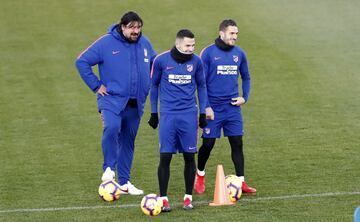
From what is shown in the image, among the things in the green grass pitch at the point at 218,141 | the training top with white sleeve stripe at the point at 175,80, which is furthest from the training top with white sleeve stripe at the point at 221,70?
the green grass pitch at the point at 218,141

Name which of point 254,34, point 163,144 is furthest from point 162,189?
point 254,34

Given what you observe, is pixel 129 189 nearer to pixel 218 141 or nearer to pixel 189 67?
pixel 189 67

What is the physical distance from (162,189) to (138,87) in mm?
1629

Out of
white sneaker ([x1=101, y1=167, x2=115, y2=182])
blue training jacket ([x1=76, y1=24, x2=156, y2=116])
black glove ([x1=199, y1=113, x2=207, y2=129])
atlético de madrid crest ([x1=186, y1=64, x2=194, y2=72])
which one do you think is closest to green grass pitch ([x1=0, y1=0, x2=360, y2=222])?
white sneaker ([x1=101, y1=167, x2=115, y2=182])

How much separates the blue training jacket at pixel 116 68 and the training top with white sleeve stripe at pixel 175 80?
72 cm

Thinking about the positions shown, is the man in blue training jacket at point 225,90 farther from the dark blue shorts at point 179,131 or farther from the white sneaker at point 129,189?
the white sneaker at point 129,189

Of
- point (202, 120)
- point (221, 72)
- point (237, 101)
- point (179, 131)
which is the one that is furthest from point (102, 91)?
point (237, 101)

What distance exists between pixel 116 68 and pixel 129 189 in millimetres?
1693

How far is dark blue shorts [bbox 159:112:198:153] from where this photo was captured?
1245cm

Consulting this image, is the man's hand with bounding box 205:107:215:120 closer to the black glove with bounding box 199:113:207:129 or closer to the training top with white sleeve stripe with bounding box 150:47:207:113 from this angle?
the black glove with bounding box 199:113:207:129

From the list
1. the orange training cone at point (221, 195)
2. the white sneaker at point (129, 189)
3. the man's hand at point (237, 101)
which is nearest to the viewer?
the orange training cone at point (221, 195)

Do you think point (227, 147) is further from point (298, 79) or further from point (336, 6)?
point (336, 6)

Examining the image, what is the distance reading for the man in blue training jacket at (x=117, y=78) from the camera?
43.2 ft

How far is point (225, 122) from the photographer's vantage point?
1338 cm
